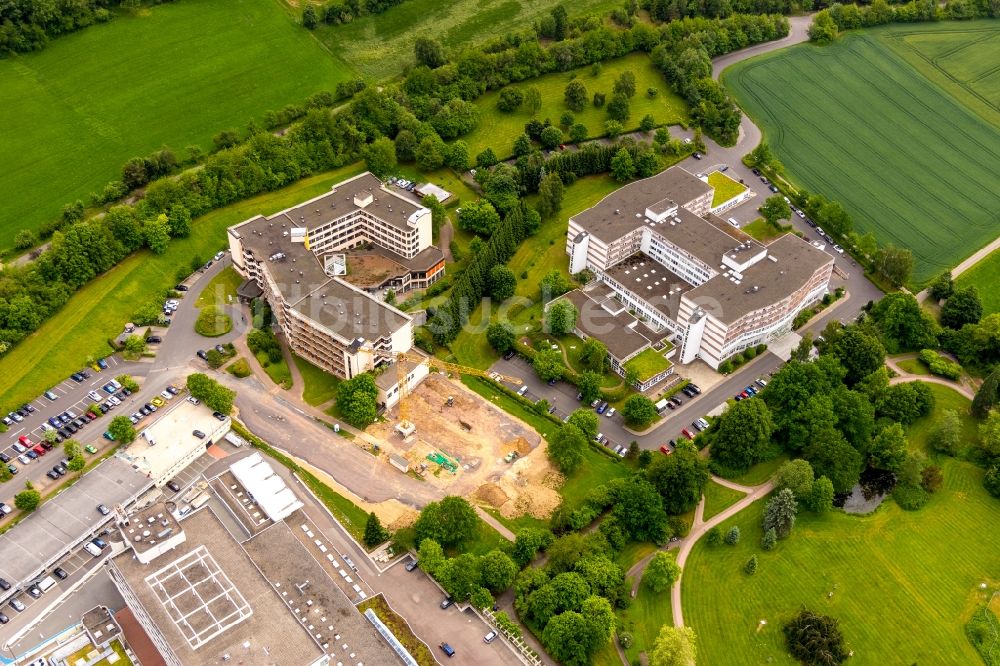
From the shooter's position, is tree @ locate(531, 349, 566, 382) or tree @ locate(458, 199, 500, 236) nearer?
tree @ locate(531, 349, 566, 382)

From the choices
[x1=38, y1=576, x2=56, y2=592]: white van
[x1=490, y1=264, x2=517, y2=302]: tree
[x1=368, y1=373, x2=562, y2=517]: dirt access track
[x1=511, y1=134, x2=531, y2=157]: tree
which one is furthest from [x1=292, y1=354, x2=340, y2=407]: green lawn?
[x1=511, y1=134, x2=531, y2=157]: tree

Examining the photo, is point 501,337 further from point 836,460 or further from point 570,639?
point 836,460

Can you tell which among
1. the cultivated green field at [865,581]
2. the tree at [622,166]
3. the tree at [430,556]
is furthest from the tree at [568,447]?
the tree at [622,166]

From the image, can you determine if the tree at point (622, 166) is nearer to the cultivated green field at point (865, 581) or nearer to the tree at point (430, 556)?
the cultivated green field at point (865, 581)

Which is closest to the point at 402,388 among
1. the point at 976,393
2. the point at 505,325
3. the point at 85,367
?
the point at 505,325

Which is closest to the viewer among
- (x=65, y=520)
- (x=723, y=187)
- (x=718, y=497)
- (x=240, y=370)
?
(x=65, y=520)

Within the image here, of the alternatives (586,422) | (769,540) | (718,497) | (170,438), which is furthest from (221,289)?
(769,540)

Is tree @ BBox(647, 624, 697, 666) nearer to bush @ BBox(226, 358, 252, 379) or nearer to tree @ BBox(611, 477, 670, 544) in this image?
tree @ BBox(611, 477, 670, 544)
